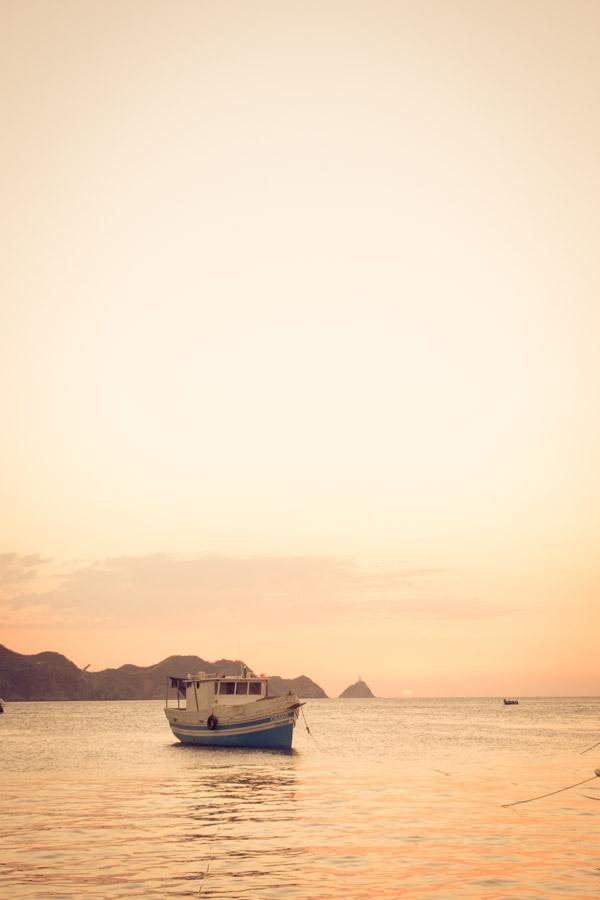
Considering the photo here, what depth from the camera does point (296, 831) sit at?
25312 mm

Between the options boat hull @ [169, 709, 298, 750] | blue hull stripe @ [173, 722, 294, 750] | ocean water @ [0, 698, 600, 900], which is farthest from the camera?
blue hull stripe @ [173, 722, 294, 750]

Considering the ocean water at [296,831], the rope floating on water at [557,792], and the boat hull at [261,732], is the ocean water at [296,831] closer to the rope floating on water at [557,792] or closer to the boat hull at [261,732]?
the rope floating on water at [557,792]

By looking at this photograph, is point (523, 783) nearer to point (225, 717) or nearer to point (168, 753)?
Result: point (225, 717)

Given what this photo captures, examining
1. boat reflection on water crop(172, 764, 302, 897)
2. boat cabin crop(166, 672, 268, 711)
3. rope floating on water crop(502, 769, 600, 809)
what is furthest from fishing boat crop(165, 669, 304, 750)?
rope floating on water crop(502, 769, 600, 809)

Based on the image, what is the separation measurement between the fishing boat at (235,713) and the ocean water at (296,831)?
2876 mm

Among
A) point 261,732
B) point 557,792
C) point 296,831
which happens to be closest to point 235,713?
point 261,732

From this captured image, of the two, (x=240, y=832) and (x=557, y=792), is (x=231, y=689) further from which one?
(x=240, y=832)

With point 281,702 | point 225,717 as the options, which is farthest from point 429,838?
point 225,717

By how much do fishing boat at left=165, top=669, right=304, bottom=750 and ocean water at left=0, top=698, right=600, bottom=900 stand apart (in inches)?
113

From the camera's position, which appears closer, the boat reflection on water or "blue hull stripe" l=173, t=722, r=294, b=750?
the boat reflection on water

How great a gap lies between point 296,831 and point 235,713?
3039 cm

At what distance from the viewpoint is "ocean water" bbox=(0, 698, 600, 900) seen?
18.5 meters

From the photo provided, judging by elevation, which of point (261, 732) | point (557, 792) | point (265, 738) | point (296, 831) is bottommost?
point (557, 792)

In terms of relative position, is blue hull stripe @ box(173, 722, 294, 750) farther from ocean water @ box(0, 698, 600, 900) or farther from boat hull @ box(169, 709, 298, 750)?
ocean water @ box(0, 698, 600, 900)
